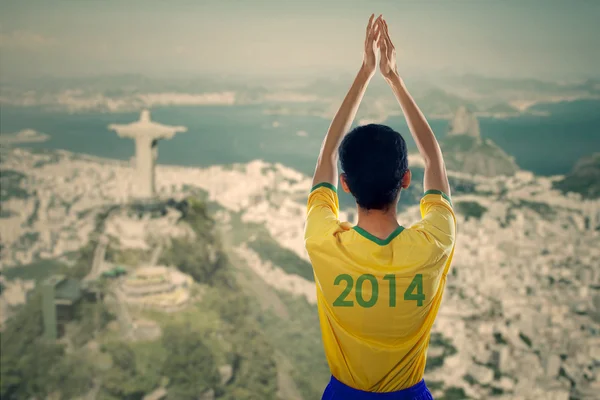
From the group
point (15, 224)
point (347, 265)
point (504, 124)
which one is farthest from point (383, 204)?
point (504, 124)

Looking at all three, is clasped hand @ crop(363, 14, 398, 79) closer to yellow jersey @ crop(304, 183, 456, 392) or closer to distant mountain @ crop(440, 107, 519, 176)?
yellow jersey @ crop(304, 183, 456, 392)

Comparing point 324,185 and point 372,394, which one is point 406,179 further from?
point 372,394

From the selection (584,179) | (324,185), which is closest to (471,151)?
(584,179)

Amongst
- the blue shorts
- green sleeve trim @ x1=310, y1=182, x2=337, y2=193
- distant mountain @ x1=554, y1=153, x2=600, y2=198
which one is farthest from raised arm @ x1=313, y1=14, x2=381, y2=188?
distant mountain @ x1=554, y1=153, x2=600, y2=198

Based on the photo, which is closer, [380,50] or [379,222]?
[379,222]

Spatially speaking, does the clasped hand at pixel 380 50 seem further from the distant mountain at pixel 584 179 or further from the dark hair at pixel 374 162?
the distant mountain at pixel 584 179

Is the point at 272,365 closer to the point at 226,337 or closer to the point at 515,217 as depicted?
the point at 226,337

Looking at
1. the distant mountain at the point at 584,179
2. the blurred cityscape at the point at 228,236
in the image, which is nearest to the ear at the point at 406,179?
the blurred cityscape at the point at 228,236

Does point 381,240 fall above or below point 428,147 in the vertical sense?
below
